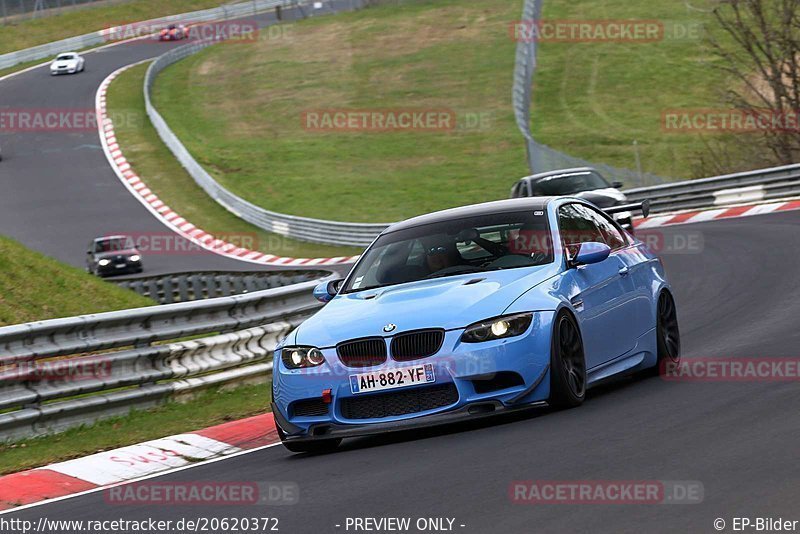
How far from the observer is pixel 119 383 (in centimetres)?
1106

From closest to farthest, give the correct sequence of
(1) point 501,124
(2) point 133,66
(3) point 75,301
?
1. (3) point 75,301
2. (1) point 501,124
3. (2) point 133,66

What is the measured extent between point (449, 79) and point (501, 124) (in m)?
8.79

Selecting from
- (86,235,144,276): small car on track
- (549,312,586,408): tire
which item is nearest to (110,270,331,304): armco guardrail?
(86,235,144,276): small car on track

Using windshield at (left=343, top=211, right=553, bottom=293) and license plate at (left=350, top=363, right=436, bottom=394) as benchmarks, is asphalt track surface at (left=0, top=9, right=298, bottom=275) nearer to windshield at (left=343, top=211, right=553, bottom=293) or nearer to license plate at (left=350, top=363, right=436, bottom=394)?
windshield at (left=343, top=211, right=553, bottom=293)

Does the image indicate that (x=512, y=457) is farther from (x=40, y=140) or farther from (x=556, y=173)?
(x=40, y=140)

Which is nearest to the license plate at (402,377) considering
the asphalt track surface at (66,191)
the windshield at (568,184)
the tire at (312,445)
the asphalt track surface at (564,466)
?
the asphalt track surface at (564,466)

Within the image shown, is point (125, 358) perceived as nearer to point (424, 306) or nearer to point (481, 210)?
point (481, 210)

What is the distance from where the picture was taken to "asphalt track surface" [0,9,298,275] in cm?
3826

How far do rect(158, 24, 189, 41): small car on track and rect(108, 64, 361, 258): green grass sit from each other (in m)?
16.9

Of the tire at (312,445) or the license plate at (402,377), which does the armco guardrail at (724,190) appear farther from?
the license plate at (402,377)

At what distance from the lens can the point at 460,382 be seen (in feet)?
26.7

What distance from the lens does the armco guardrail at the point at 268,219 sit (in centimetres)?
3419

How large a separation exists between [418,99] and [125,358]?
46206mm

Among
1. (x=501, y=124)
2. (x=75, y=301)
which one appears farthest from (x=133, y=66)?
(x=75, y=301)
